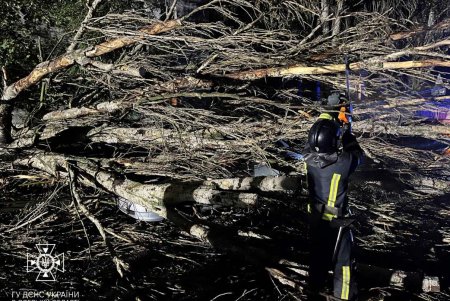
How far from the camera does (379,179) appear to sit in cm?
505

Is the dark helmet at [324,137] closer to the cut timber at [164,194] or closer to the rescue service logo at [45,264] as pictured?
the cut timber at [164,194]

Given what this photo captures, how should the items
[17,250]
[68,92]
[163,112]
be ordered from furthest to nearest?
[68,92], [163,112], [17,250]

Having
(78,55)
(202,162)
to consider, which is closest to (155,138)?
(202,162)

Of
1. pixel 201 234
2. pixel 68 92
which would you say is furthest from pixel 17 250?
pixel 68 92

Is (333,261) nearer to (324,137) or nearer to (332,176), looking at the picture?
(332,176)

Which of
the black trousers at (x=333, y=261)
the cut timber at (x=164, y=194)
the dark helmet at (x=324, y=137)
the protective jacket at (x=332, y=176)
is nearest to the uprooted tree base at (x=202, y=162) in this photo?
the cut timber at (x=164, y=194)

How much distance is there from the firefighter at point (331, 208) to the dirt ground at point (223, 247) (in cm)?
26

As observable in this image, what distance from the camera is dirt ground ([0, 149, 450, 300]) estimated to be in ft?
10.7

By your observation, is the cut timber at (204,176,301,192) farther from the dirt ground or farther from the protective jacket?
the protective jacket

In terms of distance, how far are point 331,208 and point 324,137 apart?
1.82 feet

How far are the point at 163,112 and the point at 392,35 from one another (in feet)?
8.35

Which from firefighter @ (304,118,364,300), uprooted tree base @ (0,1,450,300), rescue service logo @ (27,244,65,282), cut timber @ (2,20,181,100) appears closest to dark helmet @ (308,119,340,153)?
firefighter @ (304,118,364,300)

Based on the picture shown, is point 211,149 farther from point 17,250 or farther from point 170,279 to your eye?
point 17,250

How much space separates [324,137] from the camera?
306cm
